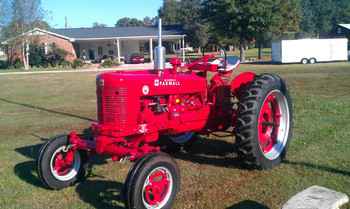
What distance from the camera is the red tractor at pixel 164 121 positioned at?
496cm

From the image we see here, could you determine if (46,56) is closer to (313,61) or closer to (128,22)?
(313,61)

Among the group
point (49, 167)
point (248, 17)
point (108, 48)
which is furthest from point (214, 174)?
point (108, 48)

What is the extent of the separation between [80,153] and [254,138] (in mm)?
2220

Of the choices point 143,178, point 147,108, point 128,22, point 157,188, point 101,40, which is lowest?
point 157,188

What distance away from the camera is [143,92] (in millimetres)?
5344

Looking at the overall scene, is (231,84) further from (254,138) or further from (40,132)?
(40,132)

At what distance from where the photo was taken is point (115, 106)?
17.3ft

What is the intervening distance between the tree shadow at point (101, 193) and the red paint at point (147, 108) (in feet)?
1.55

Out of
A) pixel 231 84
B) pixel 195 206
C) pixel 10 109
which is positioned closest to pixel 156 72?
pixel 231 84

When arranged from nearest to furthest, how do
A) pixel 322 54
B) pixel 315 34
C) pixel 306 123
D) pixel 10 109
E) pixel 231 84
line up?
pixel 231 84 < pixel 306 123 < pixel 10 109 < pixel 322 54 < pixel 315 34

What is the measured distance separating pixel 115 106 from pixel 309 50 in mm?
40625

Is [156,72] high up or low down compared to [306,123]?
up

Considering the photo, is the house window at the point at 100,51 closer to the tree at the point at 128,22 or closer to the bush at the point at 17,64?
the bush at the point at 17,64

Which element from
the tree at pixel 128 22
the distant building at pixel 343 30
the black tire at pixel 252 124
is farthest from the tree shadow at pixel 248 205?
the tree at pixel 128 22
